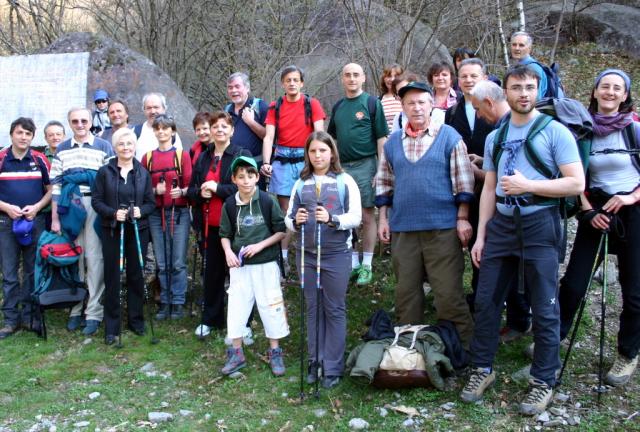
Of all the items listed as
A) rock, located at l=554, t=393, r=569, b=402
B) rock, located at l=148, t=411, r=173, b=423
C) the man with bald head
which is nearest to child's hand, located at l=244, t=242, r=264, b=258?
rock, located at l=148, t=411, r=173, b=423

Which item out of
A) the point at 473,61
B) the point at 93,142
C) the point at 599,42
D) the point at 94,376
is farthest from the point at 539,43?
the point at 94,376

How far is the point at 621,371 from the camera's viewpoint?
178 inches

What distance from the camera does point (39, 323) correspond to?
6.14 metres

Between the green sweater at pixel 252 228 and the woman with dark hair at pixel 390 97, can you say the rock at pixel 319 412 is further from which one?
the woman with dark hair at pixel 390 97

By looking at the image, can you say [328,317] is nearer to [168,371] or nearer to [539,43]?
[168,371]

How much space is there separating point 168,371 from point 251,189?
178 centimetres

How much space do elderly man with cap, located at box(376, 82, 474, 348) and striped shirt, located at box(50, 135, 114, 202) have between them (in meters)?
2.97

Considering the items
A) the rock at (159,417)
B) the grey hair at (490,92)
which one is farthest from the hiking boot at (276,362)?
the grey hair at (490,92)

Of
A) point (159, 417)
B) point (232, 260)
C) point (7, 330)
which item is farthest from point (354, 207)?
point (7, 330)

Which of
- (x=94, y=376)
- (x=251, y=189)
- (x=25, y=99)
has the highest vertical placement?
(x=25, y=99)

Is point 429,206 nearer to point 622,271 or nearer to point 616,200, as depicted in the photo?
point 616,200

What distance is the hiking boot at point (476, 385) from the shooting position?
14.3 ft

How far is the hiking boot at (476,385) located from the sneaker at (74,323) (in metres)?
4.02

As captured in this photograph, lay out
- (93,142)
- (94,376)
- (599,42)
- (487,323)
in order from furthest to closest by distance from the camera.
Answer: (599,42) < (93,142) < (94,376) < (487,323)
